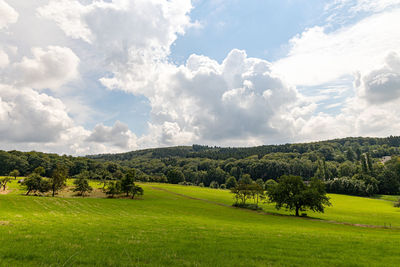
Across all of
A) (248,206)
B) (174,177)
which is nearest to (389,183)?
(248,206)

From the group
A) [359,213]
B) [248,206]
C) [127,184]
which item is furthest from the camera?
[127,184]

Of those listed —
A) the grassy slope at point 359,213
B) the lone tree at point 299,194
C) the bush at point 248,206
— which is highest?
the lone tree at point 299,194

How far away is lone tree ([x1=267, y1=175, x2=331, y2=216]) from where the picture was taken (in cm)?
5800

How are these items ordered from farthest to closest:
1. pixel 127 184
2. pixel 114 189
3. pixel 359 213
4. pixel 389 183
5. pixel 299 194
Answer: pixel 389 183 < pixel 127 184 < pixel 114 189 < pixel 359 213 < pixel 299 194

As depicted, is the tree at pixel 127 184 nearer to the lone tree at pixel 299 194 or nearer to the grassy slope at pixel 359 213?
the grassy slope at pixel 359 213

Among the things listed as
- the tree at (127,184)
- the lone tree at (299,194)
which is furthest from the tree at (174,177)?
the lone tree at (299,194)

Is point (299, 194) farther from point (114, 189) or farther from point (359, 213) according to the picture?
point (114, 189)


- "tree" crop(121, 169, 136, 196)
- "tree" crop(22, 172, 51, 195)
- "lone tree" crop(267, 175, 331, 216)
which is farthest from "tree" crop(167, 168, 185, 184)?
"lone tree" crop(267, 175, 331, 216)

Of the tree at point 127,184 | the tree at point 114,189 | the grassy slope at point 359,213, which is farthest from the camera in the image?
the tree at point 127,184

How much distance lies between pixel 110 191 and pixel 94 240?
83.7 m

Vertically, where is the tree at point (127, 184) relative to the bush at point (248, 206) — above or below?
above

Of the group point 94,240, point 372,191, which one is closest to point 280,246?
point 94,240

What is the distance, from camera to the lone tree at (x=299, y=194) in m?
58.0

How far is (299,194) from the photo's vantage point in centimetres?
5975
